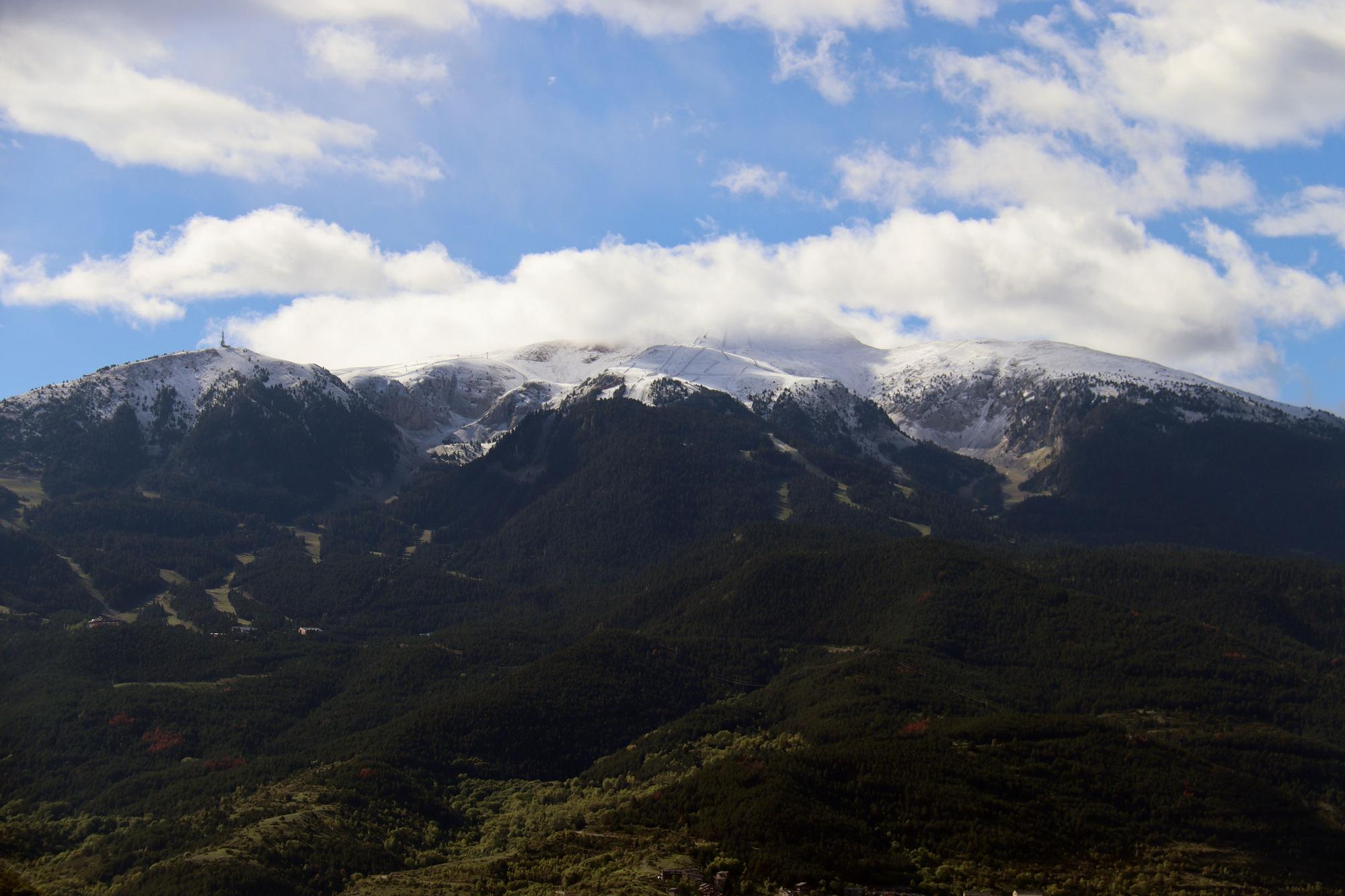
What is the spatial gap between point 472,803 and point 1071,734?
79978 mm

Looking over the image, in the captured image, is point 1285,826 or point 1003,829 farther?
point 1285,826

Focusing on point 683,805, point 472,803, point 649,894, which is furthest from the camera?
point 472,803

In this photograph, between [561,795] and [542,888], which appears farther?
[561,795]

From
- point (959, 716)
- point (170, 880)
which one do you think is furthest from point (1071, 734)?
point (170, 880)

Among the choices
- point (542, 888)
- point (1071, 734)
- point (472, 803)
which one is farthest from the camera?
point (472, 803)

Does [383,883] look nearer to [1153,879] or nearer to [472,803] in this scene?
[472,803]

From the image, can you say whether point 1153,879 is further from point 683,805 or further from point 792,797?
point 683,805

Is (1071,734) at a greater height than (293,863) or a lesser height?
greater

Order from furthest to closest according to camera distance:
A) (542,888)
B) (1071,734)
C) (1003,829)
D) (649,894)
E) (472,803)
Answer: (472,803) → (1071,734) → (1003,829) → (542,888) → (649,894)

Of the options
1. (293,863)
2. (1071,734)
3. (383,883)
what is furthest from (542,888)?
(1071,734)

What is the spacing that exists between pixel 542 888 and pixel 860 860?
99.5 ft

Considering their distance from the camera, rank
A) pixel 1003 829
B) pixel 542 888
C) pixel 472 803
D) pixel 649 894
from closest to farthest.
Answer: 1. pixel 649 894
2. pixel 542 888
3. pixel 1003 829
4. pixel 472 803

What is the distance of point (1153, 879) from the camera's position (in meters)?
139

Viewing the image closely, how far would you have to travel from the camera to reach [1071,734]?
575ft
